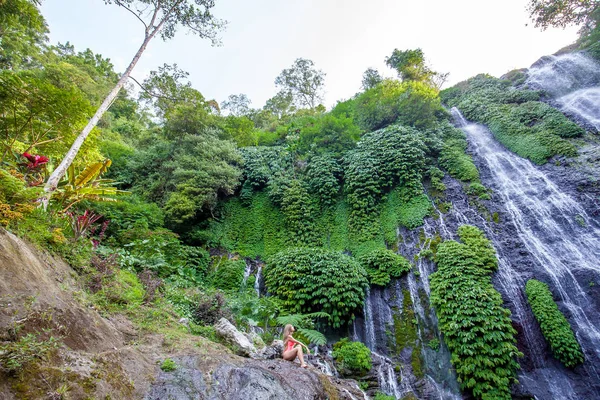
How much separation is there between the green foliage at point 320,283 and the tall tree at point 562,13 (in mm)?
22159

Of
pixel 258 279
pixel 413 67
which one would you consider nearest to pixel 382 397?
pixel 258 279

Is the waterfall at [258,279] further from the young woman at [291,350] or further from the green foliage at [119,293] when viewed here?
the young woman at [291,350]

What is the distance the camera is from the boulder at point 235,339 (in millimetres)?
4922

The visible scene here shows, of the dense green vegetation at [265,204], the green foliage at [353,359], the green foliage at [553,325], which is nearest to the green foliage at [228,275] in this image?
the dense green vegetation at [265,204]

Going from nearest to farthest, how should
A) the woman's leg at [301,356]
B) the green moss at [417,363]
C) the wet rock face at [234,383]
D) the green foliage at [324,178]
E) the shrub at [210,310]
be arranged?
the wet rock face at [234,383] < the woman's leg at [301,356] < the shrub at [210,310] < the green moss at [417,363] < the green foliage at [324,178]

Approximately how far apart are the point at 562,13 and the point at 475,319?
901 inches

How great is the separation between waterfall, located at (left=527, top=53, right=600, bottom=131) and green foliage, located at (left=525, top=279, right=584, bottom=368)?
10.4 m

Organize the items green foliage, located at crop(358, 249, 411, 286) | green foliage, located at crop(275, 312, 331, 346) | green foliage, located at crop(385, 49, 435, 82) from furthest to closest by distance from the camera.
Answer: green foliage, located at crop(385, 49, 435, 82) → green foliage, located at crop(358, 249, 411, 286) → green foliage, located at crop(275, 312, 331, 346)

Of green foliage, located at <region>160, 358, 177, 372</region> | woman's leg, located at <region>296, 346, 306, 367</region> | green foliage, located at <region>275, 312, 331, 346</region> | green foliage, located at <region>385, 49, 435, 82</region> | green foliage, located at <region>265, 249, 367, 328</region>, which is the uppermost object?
green foliage, located at <region>385, 49, 435, 82</region>

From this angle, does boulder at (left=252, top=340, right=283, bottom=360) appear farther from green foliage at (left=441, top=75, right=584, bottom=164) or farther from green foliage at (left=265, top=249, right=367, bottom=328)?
green foliage at (left=441, top=75, right=584, bottom=164)

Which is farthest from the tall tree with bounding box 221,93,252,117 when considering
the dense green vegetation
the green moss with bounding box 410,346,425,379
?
the green moss with bounding box 410,346,425,379

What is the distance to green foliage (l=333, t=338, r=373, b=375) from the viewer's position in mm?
7359

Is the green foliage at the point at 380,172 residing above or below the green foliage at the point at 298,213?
above

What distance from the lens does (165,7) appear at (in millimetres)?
9625
